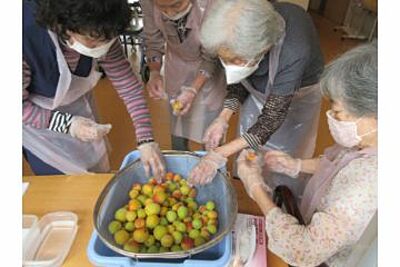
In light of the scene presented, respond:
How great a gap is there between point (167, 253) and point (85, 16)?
567mm

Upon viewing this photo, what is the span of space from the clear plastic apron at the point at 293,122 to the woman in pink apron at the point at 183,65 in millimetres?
212

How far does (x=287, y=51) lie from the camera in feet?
3.40

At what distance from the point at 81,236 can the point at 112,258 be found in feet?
0.64

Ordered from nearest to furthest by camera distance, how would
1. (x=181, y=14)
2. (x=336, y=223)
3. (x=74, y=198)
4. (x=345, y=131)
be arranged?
1. (x=336, y=223)
2. (x=345, y=131)
3. (x=74, y=198)
4. (x=181, y=14)

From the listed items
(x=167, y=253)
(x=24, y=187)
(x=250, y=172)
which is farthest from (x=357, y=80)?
(x=24, y=187)

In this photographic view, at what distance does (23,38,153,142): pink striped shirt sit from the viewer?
3.53 feet

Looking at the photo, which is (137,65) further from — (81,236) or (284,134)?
(81,236)

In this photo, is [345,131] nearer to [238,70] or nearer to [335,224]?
[335,224]

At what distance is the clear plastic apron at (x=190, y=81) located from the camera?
147 centimetres

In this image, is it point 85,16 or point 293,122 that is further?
point 293,122

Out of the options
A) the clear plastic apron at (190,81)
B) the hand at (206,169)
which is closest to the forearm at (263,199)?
the hand at (206,169)

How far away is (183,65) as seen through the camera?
160 centimetres

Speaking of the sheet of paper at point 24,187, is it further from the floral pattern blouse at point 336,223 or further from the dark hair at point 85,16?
the floral pattern blouse at point 336,223

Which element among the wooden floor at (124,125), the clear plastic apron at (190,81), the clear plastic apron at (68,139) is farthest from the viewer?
the wooden floor at (124,125)
